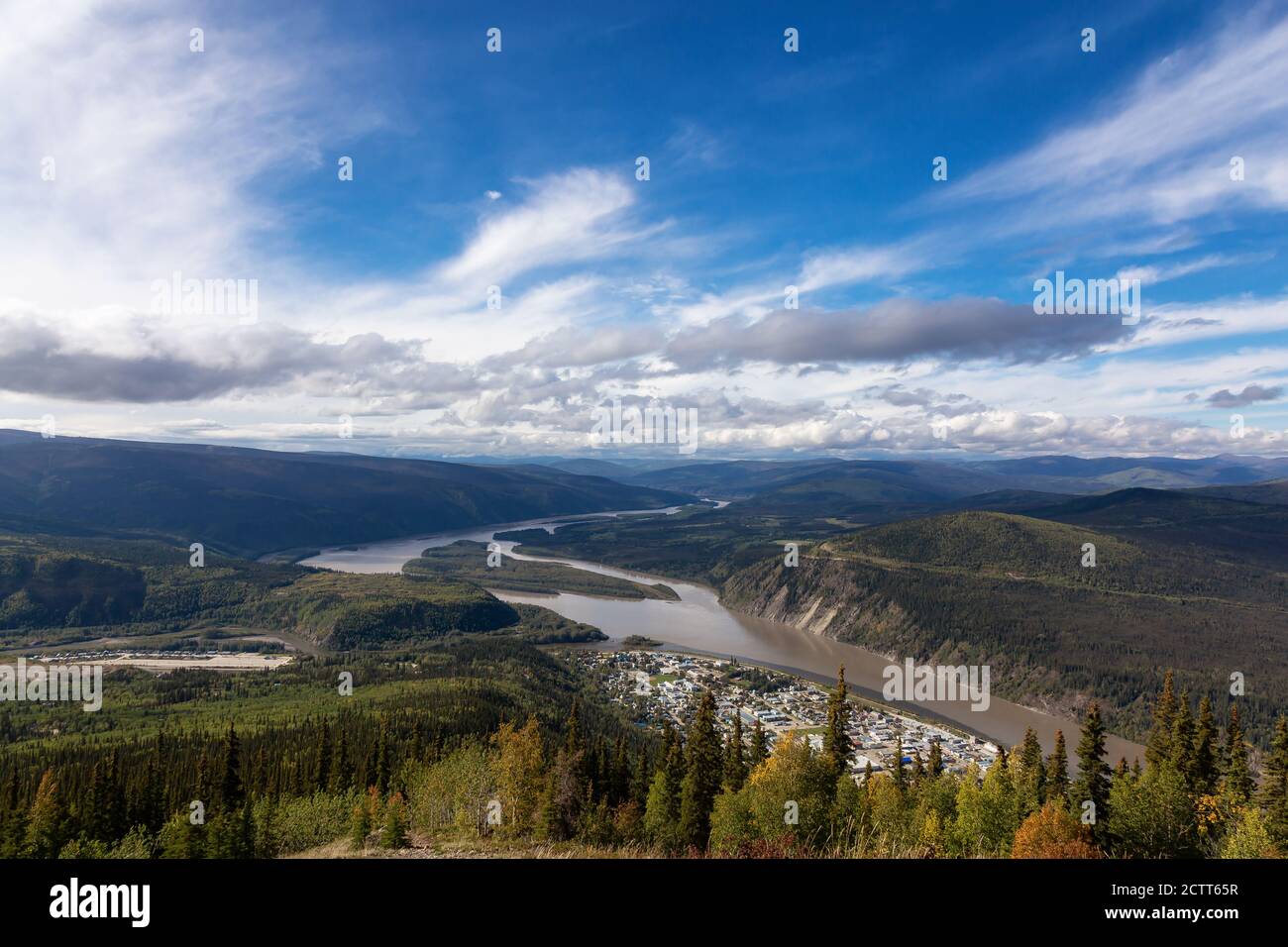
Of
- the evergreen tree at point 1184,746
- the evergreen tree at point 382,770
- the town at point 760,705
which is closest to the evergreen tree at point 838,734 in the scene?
the evergreen tree at point 1184,746

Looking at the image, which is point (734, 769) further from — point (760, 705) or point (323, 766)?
point (760, 705)

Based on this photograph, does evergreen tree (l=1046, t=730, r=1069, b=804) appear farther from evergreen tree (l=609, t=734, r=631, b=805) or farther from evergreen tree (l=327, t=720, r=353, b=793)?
evergreen tree (l=327, t=720, r=353, b=793)

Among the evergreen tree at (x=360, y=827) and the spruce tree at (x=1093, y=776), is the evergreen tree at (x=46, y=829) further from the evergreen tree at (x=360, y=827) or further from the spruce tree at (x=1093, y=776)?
the spruce tree at (x=1093, y=776)

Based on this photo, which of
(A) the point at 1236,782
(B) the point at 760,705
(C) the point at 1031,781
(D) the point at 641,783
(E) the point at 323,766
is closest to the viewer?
(A) the point at 1236,782

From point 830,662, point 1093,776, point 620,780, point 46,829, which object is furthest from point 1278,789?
point 830,662
